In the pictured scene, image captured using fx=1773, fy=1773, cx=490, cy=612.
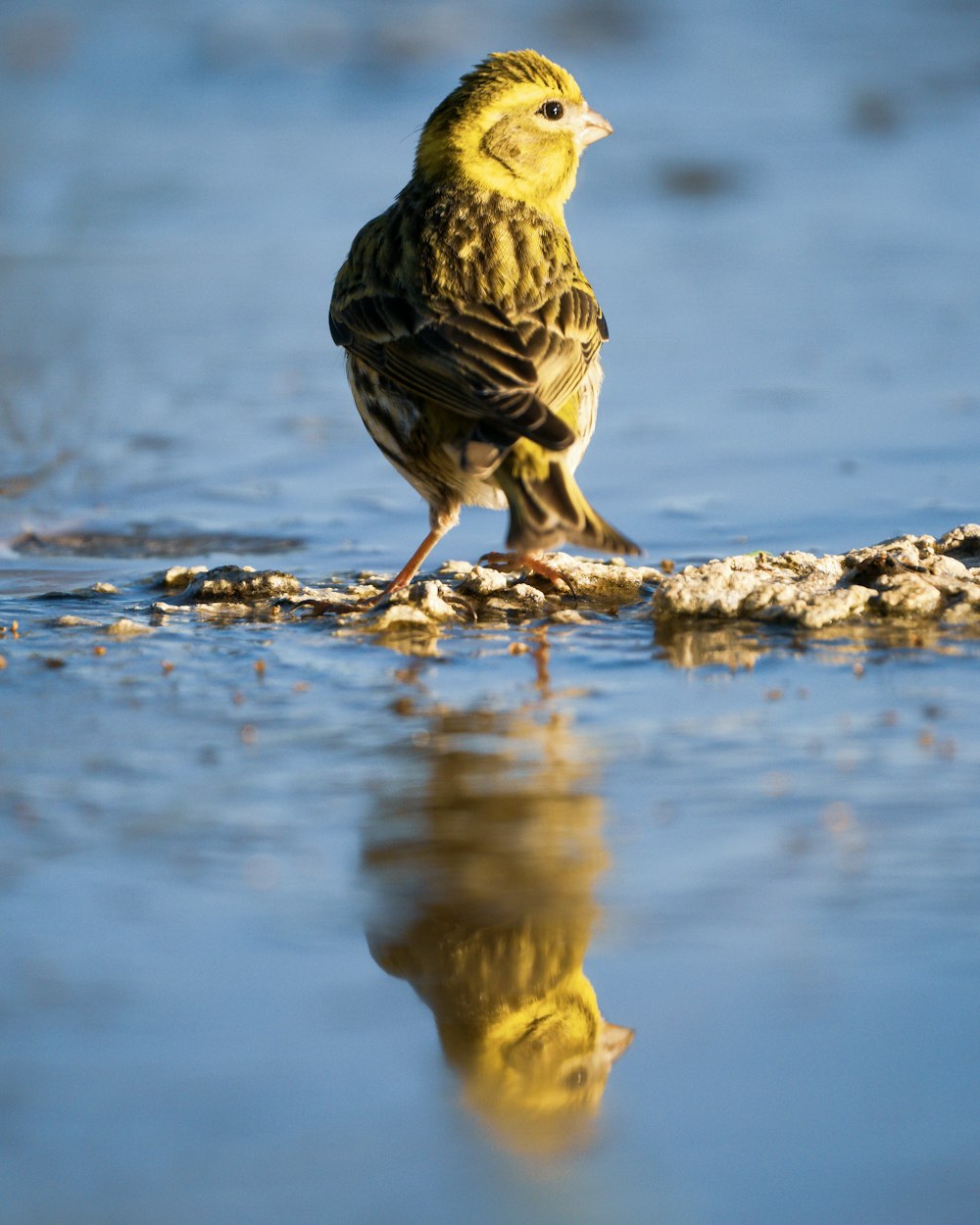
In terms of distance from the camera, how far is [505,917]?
283 cm

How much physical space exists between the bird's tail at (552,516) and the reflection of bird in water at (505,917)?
89cm

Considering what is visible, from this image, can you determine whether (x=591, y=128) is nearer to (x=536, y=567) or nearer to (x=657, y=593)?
(x=536, y=567)

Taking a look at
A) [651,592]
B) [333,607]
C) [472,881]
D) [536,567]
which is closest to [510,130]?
[536,567]

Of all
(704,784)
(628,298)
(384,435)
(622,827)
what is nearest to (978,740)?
(704,784)

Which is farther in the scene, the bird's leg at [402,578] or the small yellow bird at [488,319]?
the bird's leg at [402,578]

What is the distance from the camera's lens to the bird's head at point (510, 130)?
6.02 metres

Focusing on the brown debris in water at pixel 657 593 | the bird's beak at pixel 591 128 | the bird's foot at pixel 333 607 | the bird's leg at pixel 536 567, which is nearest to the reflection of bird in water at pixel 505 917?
A: the brown debris in water at pixel 657 593

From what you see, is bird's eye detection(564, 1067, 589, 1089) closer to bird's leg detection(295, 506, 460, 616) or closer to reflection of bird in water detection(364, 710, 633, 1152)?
reflection of bird in water detection(364, 710, 633, 1152)

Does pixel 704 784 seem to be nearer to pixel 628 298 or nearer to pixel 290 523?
pixel 290 523

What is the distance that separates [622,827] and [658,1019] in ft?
2.50

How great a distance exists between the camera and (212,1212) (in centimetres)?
204

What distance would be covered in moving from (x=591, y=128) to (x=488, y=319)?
1434 millimetres

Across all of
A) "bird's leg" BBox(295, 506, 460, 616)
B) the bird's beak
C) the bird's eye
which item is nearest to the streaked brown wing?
"bird's leg" BBox(295, 506, 460, 616)

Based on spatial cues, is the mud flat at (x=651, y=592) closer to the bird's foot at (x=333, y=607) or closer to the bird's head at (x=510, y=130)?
the bird's foot at (x=333, y=607)
